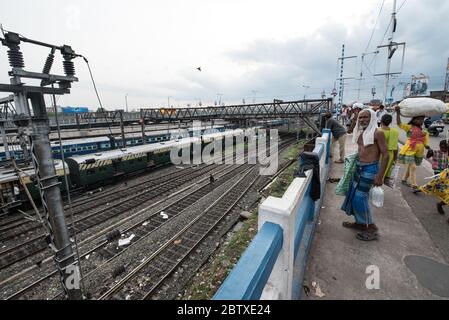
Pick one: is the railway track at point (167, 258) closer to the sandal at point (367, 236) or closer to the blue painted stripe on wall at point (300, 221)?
the blue painted stripe on wall at point (300, 221)

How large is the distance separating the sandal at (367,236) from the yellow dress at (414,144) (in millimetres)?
3706

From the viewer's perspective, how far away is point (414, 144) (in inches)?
235

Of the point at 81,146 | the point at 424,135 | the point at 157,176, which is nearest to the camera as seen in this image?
the point at 424,135

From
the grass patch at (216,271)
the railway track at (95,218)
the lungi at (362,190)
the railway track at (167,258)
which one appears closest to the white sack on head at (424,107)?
the lungi at (362,190)

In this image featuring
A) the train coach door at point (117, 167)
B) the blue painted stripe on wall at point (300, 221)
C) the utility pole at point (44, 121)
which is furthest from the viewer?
the train coach door at point (117, 167)

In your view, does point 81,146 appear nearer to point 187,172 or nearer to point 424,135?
point 187,172

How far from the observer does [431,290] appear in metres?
2.69

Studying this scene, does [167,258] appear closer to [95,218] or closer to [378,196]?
[95,218]

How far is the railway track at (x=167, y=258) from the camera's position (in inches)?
266

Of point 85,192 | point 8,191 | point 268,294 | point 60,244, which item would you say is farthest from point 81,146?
point 268,294

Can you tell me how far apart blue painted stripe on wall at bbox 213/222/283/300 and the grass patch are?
5.09 m

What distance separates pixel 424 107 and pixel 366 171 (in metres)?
2.25

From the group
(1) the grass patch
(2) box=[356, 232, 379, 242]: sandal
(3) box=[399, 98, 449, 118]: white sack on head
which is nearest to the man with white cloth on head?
(2) box=[356, 232, 379, 242]: sandal
